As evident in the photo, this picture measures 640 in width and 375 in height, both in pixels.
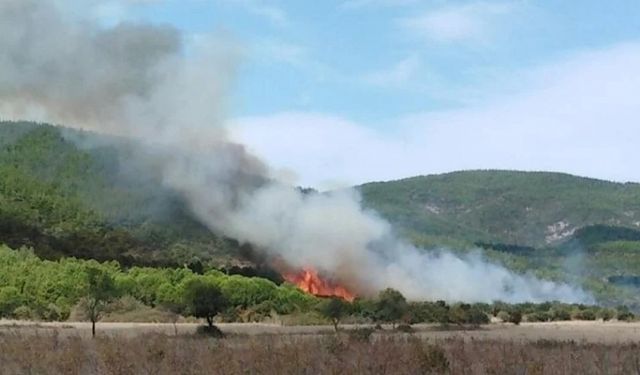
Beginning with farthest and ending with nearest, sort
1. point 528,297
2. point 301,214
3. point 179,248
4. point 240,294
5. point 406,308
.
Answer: point 179,248, point 528,297, point 301,214, point 240,294, point 406,308

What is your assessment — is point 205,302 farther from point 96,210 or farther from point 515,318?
point 96,210

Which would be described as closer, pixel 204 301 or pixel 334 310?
pixel 334 310

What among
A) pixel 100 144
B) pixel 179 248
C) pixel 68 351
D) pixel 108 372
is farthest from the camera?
pixel 100 144

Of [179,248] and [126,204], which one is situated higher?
[126,204]

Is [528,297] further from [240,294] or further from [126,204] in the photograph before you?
[126,204]

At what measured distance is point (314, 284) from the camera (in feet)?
294

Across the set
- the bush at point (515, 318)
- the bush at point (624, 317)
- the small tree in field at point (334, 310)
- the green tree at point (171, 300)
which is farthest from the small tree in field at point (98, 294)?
the bush at point (624, 317)

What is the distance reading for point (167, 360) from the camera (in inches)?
647

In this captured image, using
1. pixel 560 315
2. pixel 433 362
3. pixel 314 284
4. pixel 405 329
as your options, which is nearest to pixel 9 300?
pixel 314 284

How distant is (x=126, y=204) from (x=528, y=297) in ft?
217

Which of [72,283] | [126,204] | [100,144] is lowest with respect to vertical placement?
[72,283]

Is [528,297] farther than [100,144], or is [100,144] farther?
[100,144]

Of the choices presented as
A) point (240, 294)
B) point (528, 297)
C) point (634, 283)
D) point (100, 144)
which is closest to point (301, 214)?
point (240, 294)

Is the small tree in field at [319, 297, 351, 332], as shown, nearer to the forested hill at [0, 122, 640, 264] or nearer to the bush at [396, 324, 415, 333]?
the bush at [396, 324, 415, 333]
